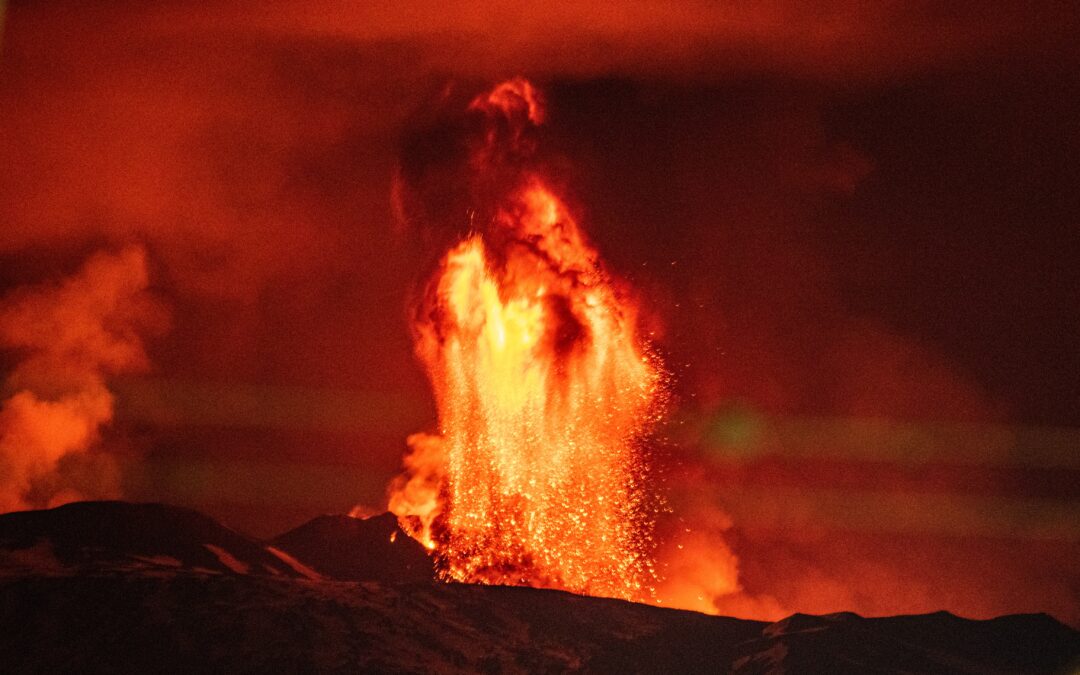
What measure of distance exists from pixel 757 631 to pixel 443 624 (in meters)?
45.9

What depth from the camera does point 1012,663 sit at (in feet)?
641

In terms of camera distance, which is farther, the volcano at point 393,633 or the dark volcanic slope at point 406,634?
the volcano at point 393,633

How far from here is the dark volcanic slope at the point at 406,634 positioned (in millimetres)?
164250

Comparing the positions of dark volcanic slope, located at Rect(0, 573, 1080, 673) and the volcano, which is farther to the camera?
the volcano

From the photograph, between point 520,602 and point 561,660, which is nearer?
point 561,660

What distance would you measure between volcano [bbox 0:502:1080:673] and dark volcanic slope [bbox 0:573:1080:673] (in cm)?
25

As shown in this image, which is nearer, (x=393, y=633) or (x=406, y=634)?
(x=393, y=633)

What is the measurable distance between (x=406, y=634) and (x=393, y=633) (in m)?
1.59

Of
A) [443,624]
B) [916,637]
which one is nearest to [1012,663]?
[916,637]

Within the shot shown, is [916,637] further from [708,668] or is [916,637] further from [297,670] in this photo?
[297,670]

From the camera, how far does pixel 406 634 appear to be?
17325cm

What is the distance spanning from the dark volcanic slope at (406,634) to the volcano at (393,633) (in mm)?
247

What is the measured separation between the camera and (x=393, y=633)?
567ft

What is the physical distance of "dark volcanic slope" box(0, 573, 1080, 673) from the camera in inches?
6467
